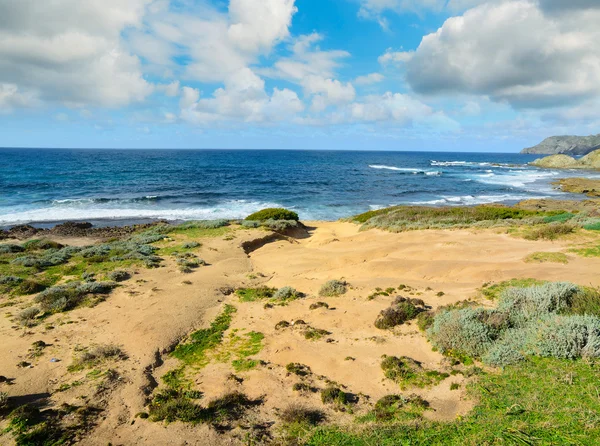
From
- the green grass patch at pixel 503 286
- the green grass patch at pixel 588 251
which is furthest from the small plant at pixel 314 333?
the green grass patch at pixel 588 251

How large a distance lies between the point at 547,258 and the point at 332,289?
815 cm

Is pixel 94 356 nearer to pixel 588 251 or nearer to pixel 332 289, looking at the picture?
pixel 332 289

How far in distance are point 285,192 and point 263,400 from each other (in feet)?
154

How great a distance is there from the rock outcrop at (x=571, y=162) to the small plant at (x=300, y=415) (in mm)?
112014

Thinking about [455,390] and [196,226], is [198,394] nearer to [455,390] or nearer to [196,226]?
[455,390]

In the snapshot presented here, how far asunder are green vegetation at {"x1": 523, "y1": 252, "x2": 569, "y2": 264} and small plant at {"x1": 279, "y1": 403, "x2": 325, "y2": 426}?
10771 mm

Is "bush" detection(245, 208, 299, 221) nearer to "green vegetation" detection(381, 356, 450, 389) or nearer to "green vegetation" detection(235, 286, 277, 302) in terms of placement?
"green vegetation" detection(235, 286, 277, 302)

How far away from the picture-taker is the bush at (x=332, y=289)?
1217 cm

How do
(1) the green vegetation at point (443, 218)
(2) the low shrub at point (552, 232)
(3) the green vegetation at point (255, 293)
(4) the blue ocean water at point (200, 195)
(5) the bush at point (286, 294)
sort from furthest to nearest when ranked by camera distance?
(4) the blue ocean water at point (200, 195) < (1) the green vegetation at point (443, 218) < (2) the low shrub at point (552, 232) < (3) the green vegetation at point (255, 293) < (5) the bush at point (286, 294)

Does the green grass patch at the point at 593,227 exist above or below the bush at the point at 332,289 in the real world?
above

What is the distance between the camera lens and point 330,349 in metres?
8.66

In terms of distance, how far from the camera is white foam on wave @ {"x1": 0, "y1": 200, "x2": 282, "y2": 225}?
3353 centimetres

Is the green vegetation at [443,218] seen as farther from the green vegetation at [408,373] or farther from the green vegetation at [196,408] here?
the green vegetation at [196,408]

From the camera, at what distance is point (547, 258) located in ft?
42.4
